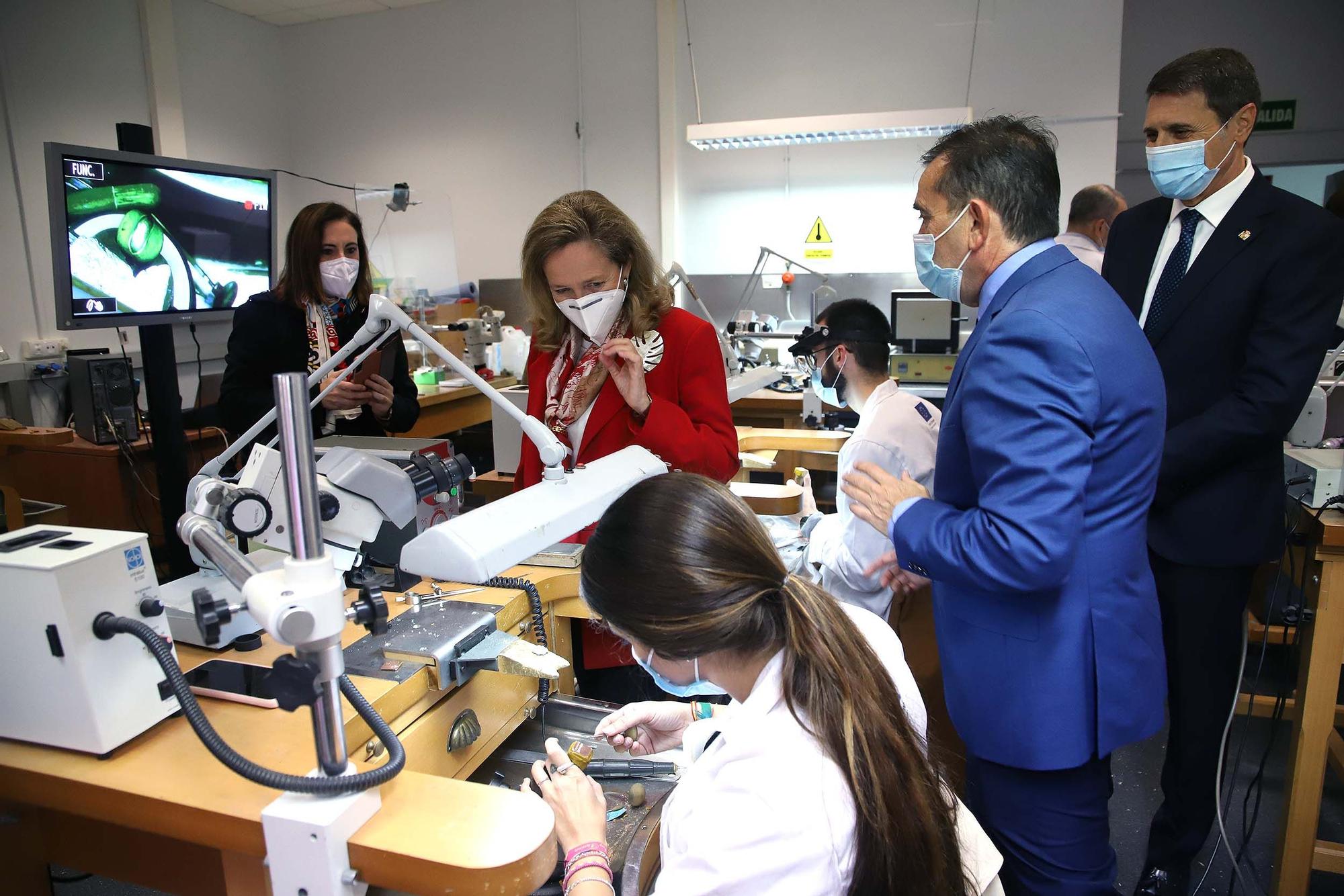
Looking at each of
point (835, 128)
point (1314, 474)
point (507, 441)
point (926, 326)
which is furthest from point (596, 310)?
point (835, 128)

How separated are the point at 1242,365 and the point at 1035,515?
914mm

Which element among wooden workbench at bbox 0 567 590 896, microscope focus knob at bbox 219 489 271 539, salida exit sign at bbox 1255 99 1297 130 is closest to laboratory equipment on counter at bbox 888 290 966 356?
salida exit sign at bbox 1255 99 1297 130

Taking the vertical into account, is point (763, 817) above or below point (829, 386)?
below

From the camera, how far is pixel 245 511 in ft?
3.92

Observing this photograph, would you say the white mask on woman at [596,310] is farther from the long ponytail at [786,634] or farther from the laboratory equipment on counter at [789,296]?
the laboratory equipment on counter at [789,296]

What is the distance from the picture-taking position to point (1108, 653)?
1.17m

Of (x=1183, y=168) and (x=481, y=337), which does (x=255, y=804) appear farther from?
(x=481, y=337)

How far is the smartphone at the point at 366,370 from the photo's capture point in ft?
5.87

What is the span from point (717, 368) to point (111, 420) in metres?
3.07

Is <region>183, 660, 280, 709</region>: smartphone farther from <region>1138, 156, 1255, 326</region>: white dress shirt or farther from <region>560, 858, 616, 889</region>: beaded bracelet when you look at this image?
<region>1138, 156, 1255, 326</region>: white dress shirt

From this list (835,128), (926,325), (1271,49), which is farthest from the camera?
(1271,49)

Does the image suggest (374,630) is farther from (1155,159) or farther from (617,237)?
(1155,159)

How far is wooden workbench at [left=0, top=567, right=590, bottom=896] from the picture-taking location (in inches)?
32.4

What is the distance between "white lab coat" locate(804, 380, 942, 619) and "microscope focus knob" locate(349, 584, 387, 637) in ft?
3.86
